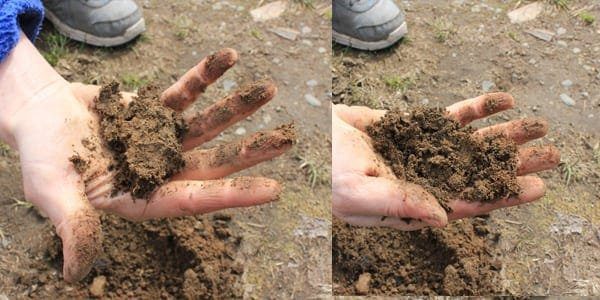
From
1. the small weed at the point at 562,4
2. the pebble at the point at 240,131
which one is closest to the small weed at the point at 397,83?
the pebble at the point at 240,131

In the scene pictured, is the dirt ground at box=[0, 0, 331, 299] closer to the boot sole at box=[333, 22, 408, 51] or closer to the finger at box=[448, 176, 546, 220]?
the boot sole at box=[333, 22, 408, 51]

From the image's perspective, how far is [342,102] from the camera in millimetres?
2949

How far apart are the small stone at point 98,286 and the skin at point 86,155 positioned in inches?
17.9

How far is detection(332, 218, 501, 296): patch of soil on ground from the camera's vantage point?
2.47 metres

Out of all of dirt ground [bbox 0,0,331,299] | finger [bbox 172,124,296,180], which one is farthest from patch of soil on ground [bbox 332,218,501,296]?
finger [bbox 172,124,296,180]

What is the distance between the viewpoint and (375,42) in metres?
3.00

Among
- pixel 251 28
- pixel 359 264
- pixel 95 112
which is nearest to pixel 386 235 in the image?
pixel 359 264

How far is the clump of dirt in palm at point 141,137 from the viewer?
2.01 metres

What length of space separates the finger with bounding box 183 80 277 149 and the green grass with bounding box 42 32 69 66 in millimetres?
1203

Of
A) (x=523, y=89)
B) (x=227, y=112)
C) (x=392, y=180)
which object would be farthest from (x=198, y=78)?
(x=523, y=89)

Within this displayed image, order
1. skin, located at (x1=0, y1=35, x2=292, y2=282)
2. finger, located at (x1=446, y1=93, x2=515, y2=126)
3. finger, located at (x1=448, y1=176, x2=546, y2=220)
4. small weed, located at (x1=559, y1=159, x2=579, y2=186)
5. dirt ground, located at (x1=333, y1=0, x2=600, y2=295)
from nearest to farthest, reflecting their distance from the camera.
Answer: skin, located at (x1=0, y1=35, x2=292, y2=282) → finger, located at (x1=448, y1=176, x2=546, y2=220) → finger, located at (x1=446, y1=93, x2=515, y2=126) → dirt ground, located at (x1=333, y1=0, x2=600, y2=295) → small weed, located at (x1=559, y1=159, x2=579, y2=186)

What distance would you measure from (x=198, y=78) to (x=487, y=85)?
1.59 m

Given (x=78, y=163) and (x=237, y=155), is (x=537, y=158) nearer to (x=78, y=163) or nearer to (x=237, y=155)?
(x=237, y=155)

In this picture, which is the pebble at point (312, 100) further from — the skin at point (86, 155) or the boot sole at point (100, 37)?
the boot sole at point (100, 37)
